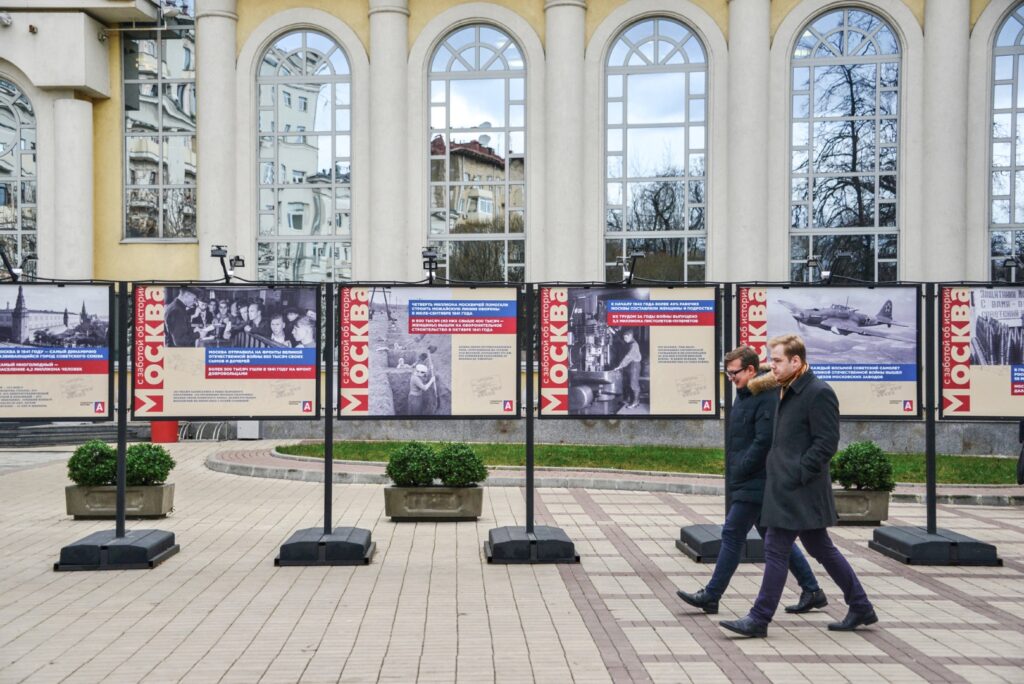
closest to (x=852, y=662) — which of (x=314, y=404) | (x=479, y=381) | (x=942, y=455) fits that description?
(x=479, y=381)

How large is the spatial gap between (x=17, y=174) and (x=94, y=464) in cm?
1833

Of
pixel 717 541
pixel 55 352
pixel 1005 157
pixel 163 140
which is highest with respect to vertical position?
pixel 163 140

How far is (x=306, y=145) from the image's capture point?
94.1 feet

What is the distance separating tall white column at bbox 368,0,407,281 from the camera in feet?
90.8

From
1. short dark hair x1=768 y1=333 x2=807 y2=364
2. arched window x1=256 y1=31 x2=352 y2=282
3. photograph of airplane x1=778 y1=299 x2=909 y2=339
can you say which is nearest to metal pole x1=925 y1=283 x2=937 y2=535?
photograph of airplane x1=778 y1=299 x2=909 y2=339

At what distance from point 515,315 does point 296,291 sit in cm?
216

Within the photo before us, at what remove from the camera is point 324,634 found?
8.10 meters

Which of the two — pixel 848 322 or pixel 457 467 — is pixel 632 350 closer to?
pixel 848 322

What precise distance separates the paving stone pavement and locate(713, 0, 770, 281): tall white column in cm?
1373

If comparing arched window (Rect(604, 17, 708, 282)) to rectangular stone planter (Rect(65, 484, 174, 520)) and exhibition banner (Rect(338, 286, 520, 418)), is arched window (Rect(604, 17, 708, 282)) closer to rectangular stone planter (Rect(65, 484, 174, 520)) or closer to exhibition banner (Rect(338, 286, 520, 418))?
rectangular stone planter (Rect(65, 484, 174, 520))

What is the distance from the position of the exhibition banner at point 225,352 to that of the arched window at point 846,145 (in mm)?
18145

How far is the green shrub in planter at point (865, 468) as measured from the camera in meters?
13.6

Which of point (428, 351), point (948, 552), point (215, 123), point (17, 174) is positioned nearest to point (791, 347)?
point (948, 552)

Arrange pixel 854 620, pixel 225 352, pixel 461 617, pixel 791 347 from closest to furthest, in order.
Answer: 1. pixel 791 347
2. pixel 854 620
3. pixel 461 617
4. pixel 225 352
